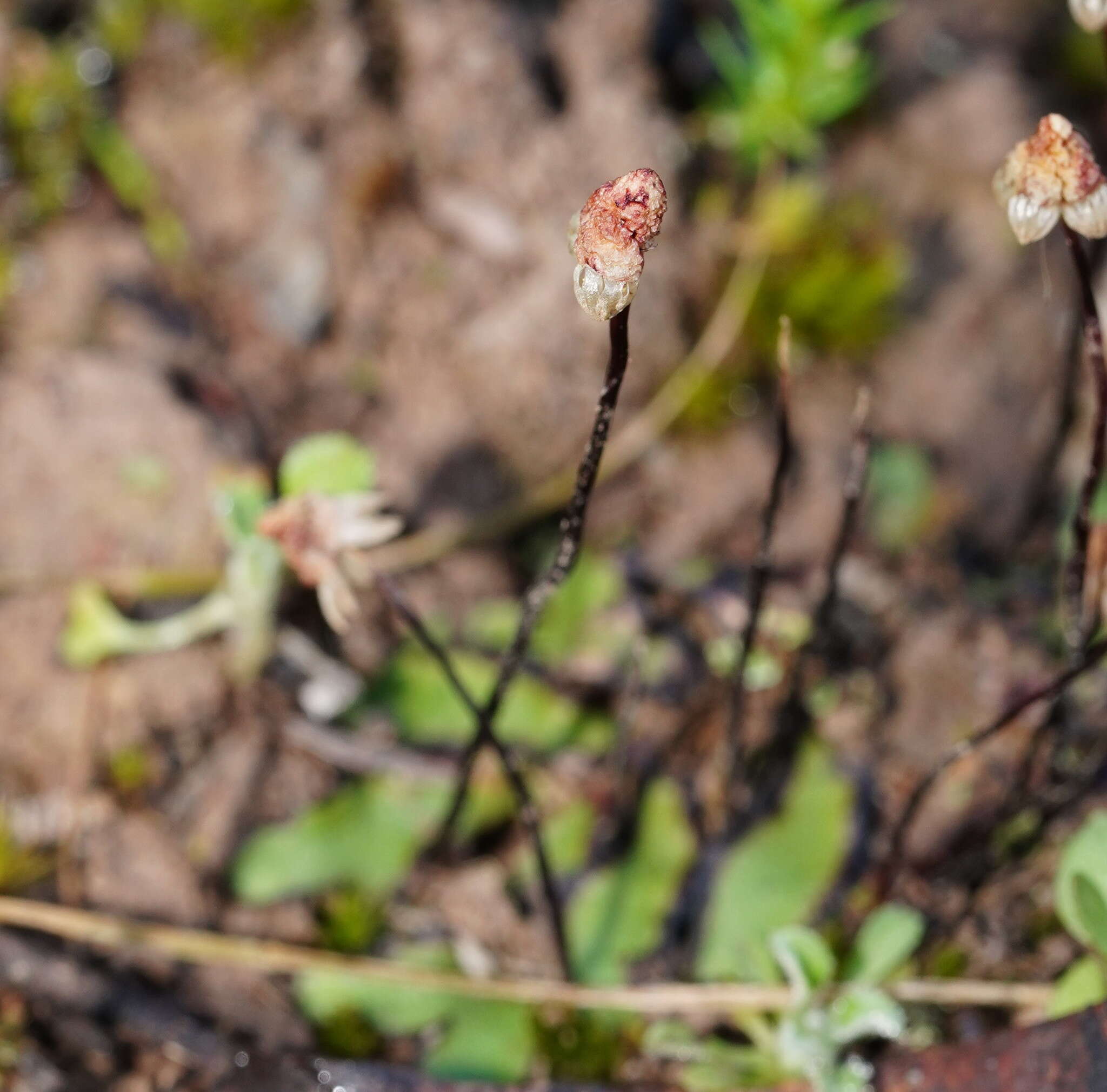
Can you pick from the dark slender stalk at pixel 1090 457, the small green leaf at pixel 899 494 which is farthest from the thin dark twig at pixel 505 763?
the small green leaf at pixel 899 494

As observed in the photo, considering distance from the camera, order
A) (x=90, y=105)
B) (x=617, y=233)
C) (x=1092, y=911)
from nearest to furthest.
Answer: (x=617, y=233) < (x=1092, y=911) < (x=90, y=105)

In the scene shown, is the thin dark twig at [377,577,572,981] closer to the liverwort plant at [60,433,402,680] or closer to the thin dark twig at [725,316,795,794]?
the liverwort plant at [60,433,402,680]

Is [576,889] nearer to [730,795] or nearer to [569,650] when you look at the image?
[730,795]

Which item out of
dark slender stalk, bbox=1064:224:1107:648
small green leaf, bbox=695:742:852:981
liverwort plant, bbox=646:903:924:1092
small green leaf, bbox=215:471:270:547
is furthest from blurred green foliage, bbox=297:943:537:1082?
dark slender stalk, bbox=1064:224:1107:648

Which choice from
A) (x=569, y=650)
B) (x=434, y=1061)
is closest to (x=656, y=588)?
(x=569, y=650)

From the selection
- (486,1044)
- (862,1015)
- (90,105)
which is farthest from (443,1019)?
(90,105)

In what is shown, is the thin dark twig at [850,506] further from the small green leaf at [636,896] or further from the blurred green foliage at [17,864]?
the blurred green foliage at [17,864]

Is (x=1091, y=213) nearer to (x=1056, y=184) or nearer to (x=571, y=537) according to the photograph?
(x=1056, y=184)
